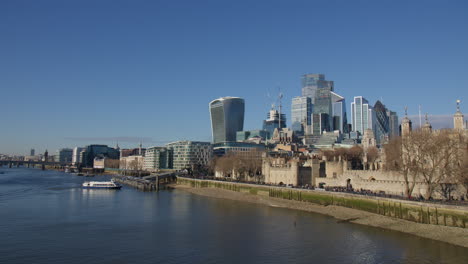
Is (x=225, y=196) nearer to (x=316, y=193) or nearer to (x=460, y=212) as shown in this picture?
(x=316, y=193)

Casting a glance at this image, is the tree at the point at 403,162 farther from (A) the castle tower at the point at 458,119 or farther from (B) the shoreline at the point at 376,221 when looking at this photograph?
(A) the castle tower at the point at 458,119

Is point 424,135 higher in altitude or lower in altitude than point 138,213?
higher

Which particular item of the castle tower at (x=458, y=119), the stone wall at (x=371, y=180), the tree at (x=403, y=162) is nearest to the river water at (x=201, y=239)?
the tree at (x=403, y=162)

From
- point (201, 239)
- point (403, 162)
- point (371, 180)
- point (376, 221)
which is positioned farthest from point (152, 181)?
point (376, 221)

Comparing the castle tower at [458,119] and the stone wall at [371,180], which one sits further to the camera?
the castle tower at [458,119]

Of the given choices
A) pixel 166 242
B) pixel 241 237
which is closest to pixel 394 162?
pixel 241 237

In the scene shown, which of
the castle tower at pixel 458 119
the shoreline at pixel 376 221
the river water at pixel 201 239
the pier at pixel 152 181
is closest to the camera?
the river water at pixel 201 239

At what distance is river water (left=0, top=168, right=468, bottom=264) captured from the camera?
1491 inches

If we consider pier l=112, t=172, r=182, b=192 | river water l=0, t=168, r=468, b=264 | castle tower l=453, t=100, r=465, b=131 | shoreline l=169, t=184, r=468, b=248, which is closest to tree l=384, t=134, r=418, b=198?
shoreline l=169, t=184, r=468, b=248

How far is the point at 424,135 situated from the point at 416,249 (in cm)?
2585

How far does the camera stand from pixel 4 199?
84562mm

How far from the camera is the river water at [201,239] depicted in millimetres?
37875

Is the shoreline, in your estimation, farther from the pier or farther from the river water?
the pier

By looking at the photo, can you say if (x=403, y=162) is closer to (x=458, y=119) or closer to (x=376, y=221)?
(x=376, y=221)
